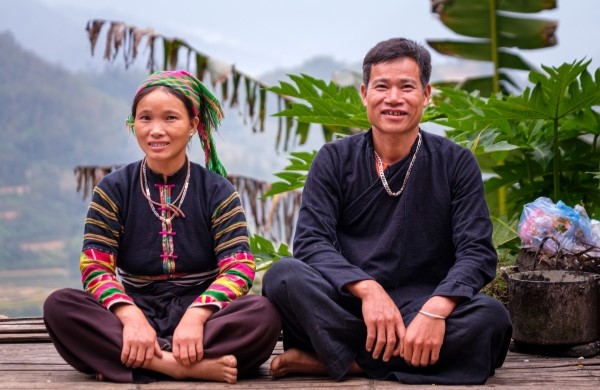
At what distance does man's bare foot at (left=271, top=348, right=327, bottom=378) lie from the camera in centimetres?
272

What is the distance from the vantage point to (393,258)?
111 inches

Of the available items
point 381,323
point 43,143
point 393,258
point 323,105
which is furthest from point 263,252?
point 43,143

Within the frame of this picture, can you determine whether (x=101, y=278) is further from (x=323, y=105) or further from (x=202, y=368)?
(x=323, y=105)

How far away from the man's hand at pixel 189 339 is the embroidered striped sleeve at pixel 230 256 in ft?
0.19

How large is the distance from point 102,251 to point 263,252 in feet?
4.28

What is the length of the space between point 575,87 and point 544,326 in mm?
1070

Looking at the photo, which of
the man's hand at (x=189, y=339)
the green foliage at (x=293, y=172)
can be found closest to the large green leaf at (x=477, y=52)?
the green foliage at (x=293, y=172)

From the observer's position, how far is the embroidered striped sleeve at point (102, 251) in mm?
2762

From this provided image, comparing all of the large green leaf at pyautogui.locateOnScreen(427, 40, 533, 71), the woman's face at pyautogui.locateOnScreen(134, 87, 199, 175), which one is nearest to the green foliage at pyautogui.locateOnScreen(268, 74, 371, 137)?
the woman's face at pyautogui.locateOnScreen(134, 87, 199, 175)

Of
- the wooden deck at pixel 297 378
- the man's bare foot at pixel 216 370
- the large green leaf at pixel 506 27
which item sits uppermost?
the large green leaf at pixel 506 27

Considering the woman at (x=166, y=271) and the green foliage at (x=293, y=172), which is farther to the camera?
the green foliage at (x=293, y=172)

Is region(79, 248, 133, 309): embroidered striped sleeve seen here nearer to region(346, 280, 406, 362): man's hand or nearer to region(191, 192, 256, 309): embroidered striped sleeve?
region(191, 192, 256, 309): embroidered striped sleeve

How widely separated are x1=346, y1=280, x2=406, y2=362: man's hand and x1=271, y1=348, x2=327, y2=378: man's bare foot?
0.20 m

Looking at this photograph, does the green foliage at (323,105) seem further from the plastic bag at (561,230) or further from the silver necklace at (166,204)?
the silver necklace at (166,204)
